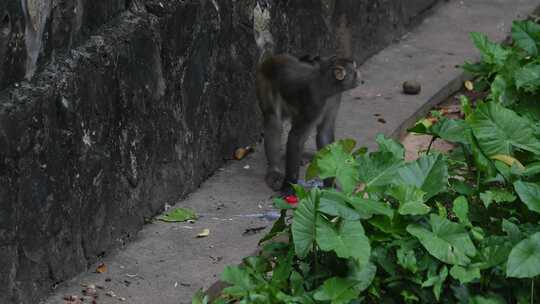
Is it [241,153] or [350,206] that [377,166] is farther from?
[241,153]

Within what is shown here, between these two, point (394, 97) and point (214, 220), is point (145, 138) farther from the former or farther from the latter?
point (394, 97)

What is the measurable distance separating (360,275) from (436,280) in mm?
332

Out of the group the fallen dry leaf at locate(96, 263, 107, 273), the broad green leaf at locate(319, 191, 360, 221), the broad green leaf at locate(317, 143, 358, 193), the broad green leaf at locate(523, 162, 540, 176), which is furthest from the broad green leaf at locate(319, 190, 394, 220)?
the fallen dry leaf at locate(96, 263, 107, 273)

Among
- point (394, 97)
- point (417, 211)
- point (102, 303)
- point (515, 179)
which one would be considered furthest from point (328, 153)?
point (394, 97)

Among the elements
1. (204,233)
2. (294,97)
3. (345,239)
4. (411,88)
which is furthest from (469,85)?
(345,239)

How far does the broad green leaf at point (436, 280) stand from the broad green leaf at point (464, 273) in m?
0.04

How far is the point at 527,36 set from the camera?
340 inches

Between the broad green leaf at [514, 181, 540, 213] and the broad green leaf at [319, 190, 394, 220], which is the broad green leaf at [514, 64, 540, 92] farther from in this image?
the broad green leaf at [319, 190, 394, 220]

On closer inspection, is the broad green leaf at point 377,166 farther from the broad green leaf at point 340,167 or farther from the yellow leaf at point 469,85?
the yellow leaf at point 469,85

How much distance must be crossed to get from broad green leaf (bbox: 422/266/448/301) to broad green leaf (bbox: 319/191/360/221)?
0.41 metres

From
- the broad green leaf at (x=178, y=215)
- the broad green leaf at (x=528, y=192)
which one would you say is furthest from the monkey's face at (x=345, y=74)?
the broad green leaf at (x=528, y=192)

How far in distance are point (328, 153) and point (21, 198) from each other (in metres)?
1.56

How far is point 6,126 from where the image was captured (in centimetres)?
592

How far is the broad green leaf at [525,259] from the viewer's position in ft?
17.0
